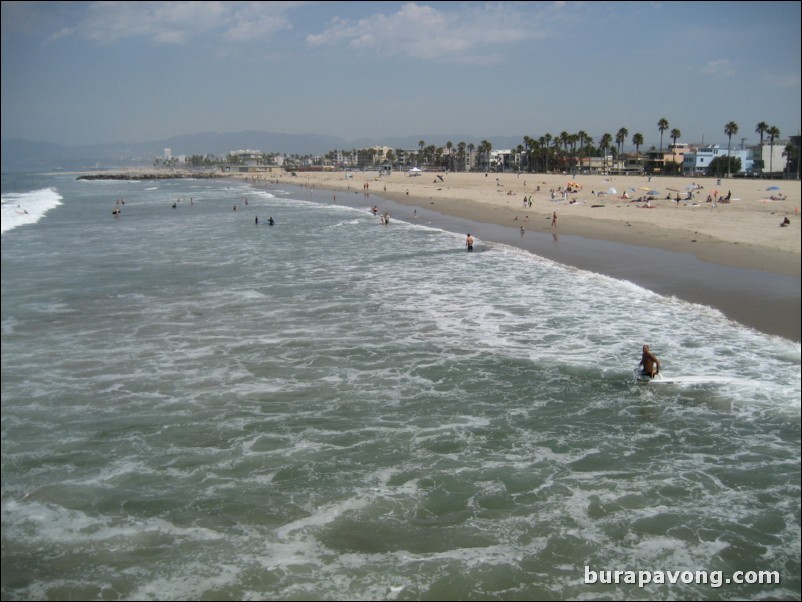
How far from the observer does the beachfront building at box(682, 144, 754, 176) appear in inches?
3937

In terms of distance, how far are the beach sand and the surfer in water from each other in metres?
5.58

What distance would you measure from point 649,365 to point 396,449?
6.35 metres

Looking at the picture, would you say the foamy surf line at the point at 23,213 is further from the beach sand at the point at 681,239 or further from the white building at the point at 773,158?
the white building at the point at 773,158

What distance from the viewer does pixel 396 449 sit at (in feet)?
34.9

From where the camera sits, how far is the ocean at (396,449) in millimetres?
7535


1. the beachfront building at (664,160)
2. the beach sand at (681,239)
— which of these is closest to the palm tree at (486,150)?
the beachfront building at (664,160)

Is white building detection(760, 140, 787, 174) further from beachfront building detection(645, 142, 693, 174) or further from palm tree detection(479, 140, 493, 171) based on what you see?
palm tree detection(479, 140, 493, 171)

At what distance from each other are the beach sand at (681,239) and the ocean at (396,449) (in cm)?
208

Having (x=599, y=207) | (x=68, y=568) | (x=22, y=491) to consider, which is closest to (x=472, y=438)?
(x=68, y=568)

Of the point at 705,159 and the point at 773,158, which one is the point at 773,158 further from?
the point at 705,159

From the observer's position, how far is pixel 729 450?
412 inches

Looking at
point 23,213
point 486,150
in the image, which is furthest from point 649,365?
point 486,150

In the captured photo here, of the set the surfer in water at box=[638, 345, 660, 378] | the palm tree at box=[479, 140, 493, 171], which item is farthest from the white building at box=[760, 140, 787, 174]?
the surfer in water at box=[638, 345, 660, 378]

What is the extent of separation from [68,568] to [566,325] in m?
14.1
